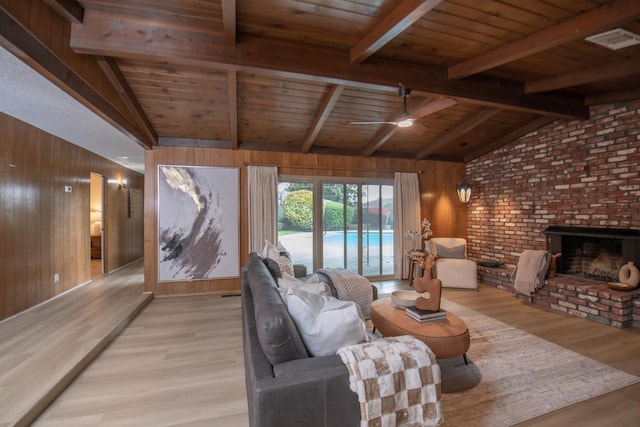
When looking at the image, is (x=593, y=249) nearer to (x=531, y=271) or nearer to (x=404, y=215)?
(x=531, y=271)

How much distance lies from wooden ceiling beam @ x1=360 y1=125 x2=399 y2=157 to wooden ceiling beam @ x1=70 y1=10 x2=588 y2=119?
50.6 inches

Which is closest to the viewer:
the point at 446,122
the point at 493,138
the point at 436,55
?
the point at 436,55

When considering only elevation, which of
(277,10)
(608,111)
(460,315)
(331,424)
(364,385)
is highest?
(277,10)

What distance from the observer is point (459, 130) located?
495 cm

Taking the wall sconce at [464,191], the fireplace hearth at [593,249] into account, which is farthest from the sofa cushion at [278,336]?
the wall sconce at [464,191]

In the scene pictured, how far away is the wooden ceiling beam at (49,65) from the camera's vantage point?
5.83 ft

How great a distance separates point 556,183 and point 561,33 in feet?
9.95

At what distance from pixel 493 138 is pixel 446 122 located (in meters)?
1.51

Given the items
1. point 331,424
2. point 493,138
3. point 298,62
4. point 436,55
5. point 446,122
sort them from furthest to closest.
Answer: point 493,138 → point 446,122 → point 436,55 → point 298,62 → point 331,424

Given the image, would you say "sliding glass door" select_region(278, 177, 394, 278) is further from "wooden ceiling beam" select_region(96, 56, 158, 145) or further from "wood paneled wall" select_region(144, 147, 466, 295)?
"wooden ceiling beam" select_region(96, 56, 158, 145)

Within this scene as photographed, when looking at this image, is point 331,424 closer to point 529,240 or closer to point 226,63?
point 226,63

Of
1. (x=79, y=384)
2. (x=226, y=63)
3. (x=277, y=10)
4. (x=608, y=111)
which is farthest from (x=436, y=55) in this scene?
(x=79, y=384)

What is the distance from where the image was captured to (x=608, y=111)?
4133 mm

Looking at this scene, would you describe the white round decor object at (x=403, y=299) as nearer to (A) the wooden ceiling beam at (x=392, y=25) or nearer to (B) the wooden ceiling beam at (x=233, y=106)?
(A) the wooden ceiling beam at (x=392, y=25)
